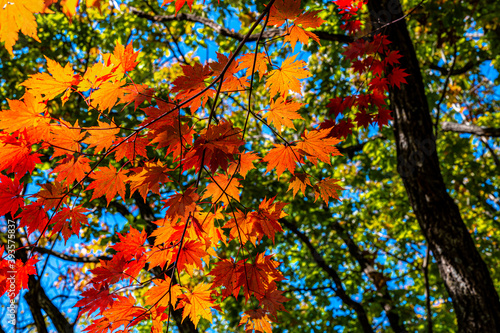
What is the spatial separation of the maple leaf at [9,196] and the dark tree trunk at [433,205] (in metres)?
2.96

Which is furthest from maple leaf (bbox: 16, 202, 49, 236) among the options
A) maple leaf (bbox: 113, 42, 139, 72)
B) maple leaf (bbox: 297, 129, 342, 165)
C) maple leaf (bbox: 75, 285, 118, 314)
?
maple leaf (bbox: 297, 129, 342, 165)

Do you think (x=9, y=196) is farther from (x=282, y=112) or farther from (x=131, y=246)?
(x=282, y=112)

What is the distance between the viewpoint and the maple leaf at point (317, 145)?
1639mm

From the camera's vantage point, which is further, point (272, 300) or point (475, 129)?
point (475, 129)

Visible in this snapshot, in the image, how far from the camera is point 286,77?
5.92ft

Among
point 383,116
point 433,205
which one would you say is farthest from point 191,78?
point 433,205

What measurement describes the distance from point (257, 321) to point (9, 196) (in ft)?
3.99

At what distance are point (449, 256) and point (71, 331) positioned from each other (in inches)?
152

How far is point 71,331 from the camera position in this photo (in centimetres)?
385

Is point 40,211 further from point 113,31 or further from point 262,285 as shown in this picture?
point 113,31

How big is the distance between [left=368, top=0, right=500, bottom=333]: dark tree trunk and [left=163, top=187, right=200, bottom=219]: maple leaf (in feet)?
8.46

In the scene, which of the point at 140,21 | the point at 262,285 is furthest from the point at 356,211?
the point at 262,285

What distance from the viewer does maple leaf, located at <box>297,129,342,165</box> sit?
1.64m

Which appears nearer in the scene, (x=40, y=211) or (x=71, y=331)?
(x=40, y=211)
